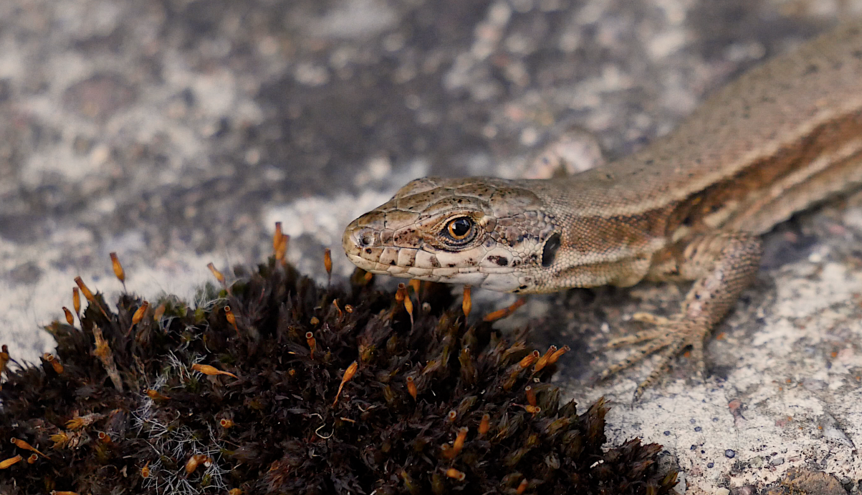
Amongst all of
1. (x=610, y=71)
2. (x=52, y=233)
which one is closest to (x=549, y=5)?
(x=610, y=71)

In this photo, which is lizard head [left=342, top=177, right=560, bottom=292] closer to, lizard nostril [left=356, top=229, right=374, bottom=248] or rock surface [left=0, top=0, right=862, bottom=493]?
lizard nostril [left=356, top=229, right=374, bottom=248]

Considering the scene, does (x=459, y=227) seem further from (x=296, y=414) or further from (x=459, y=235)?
(x=296, y=414)

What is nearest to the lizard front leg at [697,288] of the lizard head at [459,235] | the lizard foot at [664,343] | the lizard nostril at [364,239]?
the lizard foot at [664,343]

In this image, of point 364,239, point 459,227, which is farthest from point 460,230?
point 364,239

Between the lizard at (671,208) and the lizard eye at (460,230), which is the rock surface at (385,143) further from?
the lizard eye at (460,230)

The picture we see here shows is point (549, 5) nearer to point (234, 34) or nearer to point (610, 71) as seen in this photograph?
point (610, 71)
